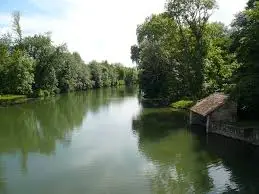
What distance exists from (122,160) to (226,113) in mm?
13031

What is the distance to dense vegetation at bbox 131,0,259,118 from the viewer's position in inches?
1588

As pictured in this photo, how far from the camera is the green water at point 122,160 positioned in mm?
20953

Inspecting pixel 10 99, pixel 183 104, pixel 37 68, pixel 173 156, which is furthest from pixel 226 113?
pixel 37 68

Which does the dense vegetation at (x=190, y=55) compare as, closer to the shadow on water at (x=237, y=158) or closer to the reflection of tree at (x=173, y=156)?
the shadow on water at (x=237, y=158)

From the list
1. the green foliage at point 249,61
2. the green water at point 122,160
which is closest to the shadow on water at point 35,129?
the green water at point 122,160

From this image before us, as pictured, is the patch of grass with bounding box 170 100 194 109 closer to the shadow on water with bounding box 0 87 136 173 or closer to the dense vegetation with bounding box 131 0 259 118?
the dense vegetation with bounding box 131 0 259 118

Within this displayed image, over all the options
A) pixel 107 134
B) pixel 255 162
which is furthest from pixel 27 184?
pixel 107 134

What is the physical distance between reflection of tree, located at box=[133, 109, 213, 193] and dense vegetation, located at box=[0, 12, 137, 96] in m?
39.7

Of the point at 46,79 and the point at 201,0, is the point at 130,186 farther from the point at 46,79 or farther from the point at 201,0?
the point at 46,79

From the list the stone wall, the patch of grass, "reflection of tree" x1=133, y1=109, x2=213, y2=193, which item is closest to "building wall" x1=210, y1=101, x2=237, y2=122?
the stone wall

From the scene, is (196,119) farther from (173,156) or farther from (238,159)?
(238,159)

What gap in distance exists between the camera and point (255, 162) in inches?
996

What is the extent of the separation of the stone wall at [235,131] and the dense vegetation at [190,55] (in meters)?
2.36

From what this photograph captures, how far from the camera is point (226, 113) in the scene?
35688 mm
